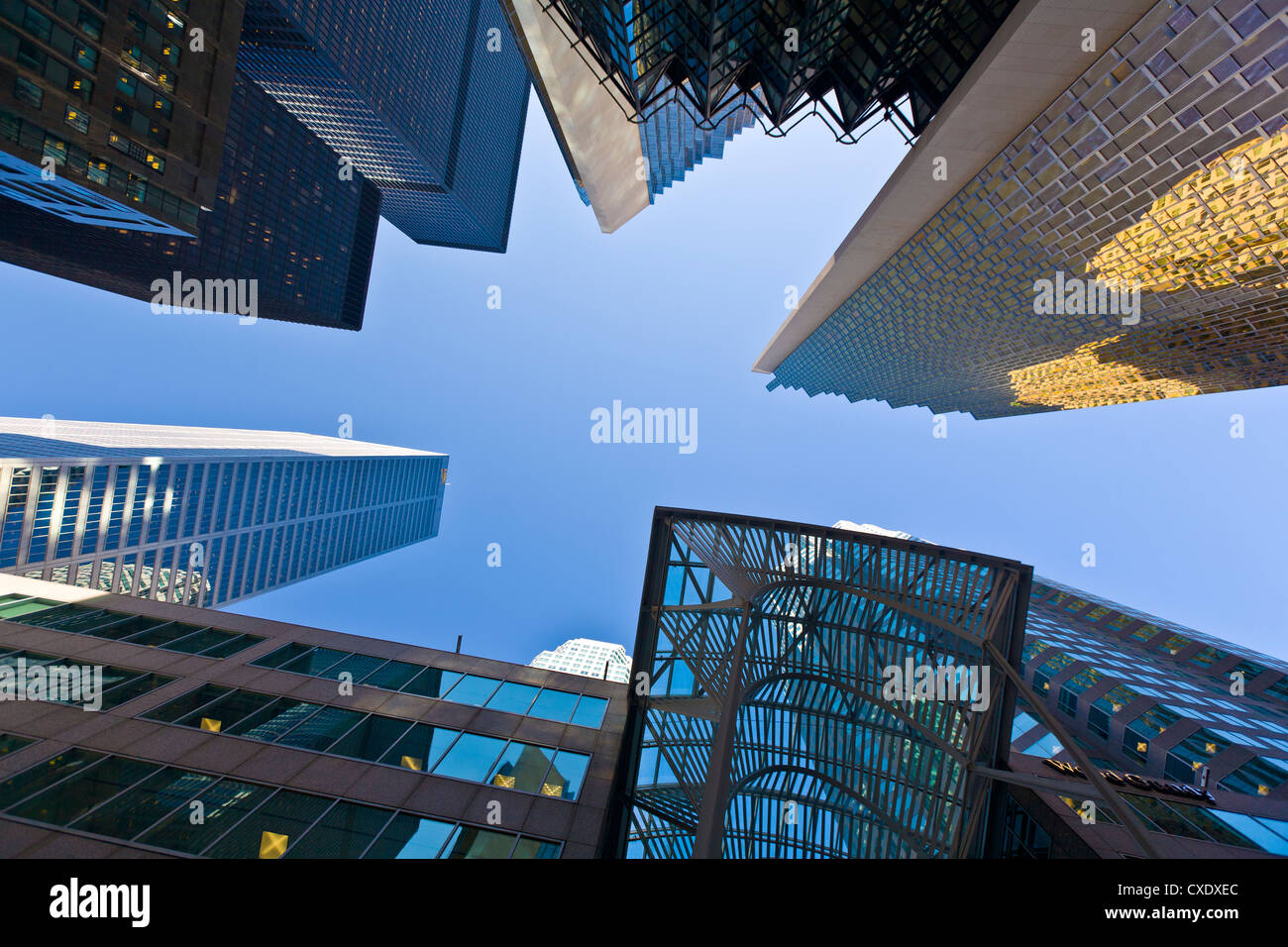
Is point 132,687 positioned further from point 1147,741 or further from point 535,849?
point 1147,741

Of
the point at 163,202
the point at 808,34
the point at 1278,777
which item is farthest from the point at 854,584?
the point at 163,202

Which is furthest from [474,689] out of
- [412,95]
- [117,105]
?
[412,95]

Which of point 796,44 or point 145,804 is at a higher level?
point 796,44

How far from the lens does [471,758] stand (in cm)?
1462

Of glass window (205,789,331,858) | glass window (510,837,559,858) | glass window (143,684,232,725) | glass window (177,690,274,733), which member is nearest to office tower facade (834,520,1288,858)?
glass window (510,837,559,858)

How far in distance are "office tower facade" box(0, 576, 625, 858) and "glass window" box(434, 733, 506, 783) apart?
2.0 inches

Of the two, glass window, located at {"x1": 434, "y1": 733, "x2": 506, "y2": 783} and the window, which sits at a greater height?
the window

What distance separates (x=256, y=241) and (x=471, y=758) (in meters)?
116

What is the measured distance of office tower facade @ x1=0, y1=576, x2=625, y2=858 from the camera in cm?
1165

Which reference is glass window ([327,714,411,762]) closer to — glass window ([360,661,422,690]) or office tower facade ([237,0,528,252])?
glass window ([360,661,422,690])

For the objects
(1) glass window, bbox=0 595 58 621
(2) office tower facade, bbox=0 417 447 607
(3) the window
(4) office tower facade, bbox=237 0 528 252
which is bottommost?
(2) office tower facade, bbox=0 417 447 607

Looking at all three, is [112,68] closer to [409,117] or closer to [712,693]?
[712,693]

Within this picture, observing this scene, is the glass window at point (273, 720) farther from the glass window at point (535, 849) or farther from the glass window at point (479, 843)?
the glass window at point (535, 849)
